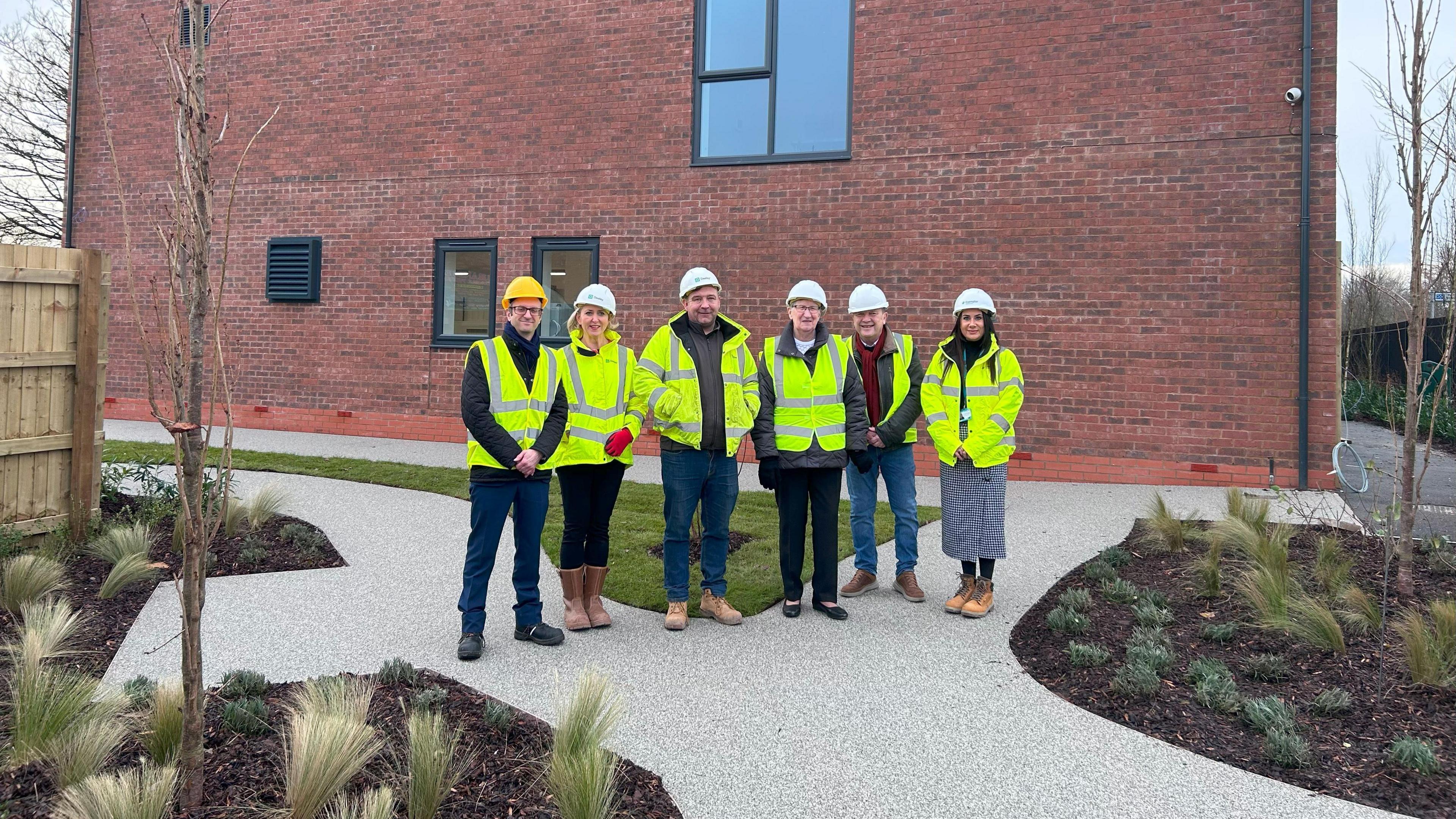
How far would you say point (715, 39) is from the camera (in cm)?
1165

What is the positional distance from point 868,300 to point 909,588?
1.87 m

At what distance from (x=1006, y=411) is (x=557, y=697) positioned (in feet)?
10.6

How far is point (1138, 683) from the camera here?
4129 millimetres

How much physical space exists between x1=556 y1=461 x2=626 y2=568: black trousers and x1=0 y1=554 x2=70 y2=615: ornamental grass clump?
8.88 ft

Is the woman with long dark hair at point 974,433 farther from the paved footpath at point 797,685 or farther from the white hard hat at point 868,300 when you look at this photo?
the white hard hat at point 868,300

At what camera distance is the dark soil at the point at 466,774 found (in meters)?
2.94

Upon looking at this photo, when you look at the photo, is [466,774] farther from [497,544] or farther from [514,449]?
[514,449]

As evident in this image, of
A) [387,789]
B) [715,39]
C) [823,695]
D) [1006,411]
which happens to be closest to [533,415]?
[823,695]

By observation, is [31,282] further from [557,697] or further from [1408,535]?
[1408,535]

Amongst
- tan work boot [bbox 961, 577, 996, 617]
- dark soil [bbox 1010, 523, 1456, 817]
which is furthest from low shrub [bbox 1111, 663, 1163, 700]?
tan work boot [bbox 961, 577, 996, 617]

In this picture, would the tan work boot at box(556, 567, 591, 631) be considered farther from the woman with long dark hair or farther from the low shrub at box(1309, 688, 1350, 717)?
the low shrub at box(1309, 688, 1350, 717)

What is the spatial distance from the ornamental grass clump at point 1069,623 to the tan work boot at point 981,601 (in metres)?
0.42

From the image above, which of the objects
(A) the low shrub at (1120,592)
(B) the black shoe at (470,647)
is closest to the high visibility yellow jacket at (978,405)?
(A) the low shrub at (1120,592)

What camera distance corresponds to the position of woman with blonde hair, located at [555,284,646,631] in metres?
5.05
